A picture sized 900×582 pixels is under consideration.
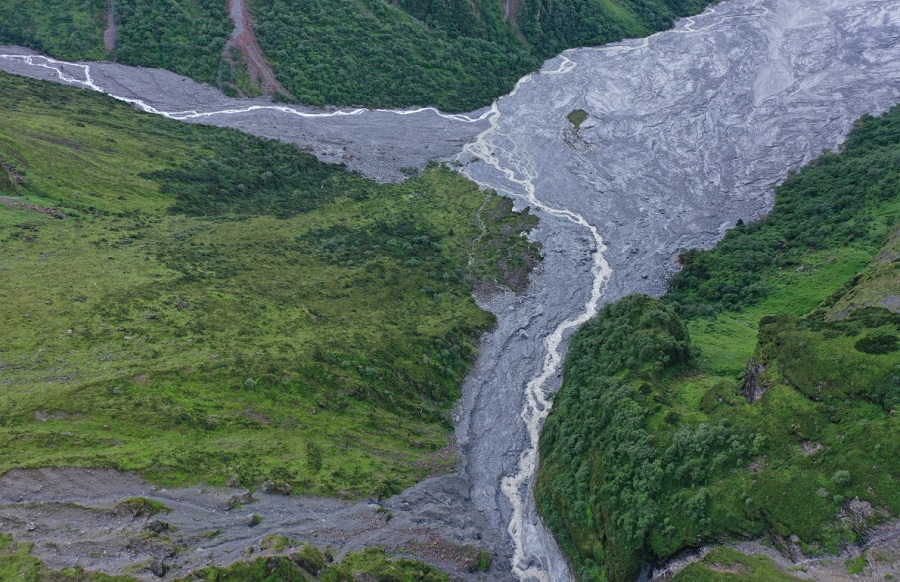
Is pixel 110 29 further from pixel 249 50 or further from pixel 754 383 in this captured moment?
pixel 754 383

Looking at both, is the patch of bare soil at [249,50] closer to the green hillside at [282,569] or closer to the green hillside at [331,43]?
the green hillside at [331,43]

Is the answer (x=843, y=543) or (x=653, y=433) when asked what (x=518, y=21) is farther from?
(x=843, y=543)

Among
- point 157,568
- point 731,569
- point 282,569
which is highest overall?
point 731,569

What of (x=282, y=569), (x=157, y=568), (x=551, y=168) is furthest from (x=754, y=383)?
(x=551, y=168)

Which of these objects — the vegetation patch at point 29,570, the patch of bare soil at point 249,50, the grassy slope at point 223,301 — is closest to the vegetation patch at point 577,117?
the grassy slope at point 223,301

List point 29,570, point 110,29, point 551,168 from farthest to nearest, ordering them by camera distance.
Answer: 1. point 110,29
2. point 551,168
3. point 29,570

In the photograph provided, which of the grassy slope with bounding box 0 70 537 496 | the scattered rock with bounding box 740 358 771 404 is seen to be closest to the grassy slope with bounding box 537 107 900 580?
the scattered rock with bounding box 740 358 771 404

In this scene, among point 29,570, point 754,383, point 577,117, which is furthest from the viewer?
point 577,117
